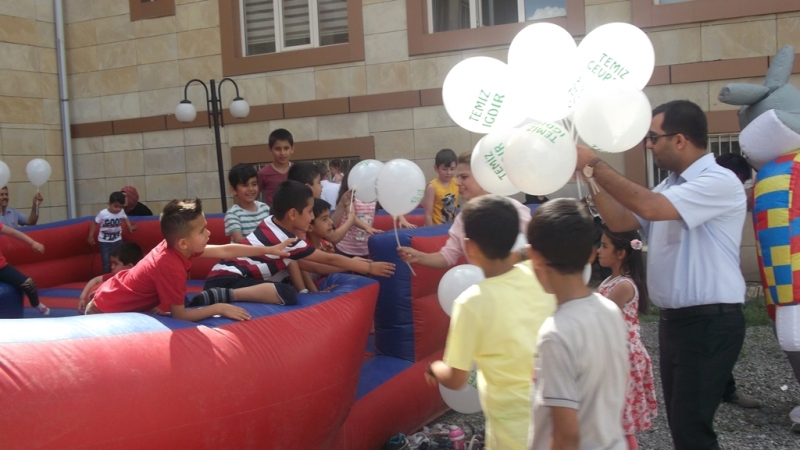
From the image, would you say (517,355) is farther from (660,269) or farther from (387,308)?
(387,308)

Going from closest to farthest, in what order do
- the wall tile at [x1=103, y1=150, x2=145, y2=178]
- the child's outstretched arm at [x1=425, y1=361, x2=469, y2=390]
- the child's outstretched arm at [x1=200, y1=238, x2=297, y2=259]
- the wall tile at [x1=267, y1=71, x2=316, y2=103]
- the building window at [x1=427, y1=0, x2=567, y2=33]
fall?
the child's outstretched arm at [x1=425, y1=361, x2=469, y2=390]
the child's outstretched arm at [x1=200, y1=238, x2=297, y2=259]
the building window at [x1=427, y1=0, x2=567, y2=33]
the wall tile at [x1=267, y1=71, x2=316, y2=103]
the wall tile at [x1=103, y1=150, x2=145, y2=178]

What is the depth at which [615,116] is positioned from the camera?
118 inches

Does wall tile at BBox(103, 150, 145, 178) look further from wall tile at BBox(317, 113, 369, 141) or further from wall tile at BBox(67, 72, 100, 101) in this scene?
wall tile at BBox(317, 113, 369, 141)

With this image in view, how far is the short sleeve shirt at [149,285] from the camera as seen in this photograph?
3.19m

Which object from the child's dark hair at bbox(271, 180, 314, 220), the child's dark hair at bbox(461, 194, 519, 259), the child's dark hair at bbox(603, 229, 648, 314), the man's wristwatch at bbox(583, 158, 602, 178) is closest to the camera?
the child's dark hair at bbox(461, 194, 519, 259)

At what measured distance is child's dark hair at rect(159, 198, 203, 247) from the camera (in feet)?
10.5

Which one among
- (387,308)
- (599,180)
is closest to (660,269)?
(599,180)

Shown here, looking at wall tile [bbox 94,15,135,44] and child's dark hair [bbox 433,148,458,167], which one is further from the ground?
wall tile [bbox 94,15,135,44]

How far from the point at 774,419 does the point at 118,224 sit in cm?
682

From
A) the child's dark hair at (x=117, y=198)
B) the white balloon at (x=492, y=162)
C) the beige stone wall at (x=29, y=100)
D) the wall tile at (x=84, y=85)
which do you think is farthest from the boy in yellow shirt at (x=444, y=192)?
the beige stone wall at (x=29, y=100)

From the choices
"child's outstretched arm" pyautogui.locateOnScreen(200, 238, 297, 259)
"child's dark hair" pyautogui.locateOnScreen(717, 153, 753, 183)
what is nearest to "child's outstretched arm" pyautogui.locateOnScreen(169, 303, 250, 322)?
"child's outstretched arm" pyautogui.locateOnScreen(200, 238, 297, 259)

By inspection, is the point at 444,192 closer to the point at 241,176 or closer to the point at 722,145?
the point at 241,176

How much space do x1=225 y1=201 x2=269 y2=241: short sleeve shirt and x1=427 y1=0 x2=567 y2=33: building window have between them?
17.5 ft

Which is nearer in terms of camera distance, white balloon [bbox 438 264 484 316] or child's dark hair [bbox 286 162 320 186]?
white balloon [bbox 438 264 484 316]
